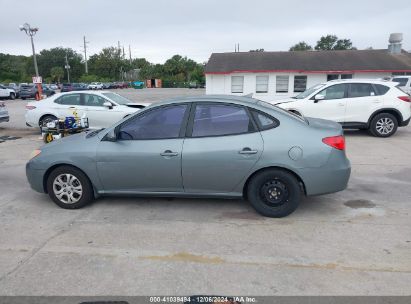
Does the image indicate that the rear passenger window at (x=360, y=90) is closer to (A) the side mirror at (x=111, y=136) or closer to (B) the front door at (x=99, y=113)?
(B) the front door at (x=99, y=113)

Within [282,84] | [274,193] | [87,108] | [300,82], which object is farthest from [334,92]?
[300,82]

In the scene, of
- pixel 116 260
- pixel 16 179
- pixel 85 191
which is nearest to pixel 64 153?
pixel 85 191

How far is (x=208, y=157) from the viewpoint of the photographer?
4.25m

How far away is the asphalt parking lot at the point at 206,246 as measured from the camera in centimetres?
304

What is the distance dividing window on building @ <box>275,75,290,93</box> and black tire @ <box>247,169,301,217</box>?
21472mm

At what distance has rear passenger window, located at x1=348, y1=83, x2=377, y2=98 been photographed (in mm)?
9836

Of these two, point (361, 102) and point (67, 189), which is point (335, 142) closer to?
point (67, 189)

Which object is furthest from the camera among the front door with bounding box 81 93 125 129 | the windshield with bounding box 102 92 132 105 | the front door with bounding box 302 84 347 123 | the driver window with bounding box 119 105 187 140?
the windshield with bounding box 102 92 132 105

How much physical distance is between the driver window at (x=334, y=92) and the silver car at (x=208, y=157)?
5829 millimetres

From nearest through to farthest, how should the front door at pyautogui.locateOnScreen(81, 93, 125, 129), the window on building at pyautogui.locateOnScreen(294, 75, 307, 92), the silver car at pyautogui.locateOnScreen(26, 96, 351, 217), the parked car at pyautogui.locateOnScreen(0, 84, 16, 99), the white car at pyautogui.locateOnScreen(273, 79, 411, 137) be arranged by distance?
the silver car at pyautogui.locateOnScreen(26, 96, 351, 217) → the white car at pyautogui.locateOnScreen(273, 79, 411, 137) → the front door at pyautogui.locateOnScreen(81, 93, 125, 129) → the window on building at pyautogui.locateOnScreen(294, 75, 307, 92) → the parked car at pyautogui.locateOnScreen(0, 84, 16, 99)

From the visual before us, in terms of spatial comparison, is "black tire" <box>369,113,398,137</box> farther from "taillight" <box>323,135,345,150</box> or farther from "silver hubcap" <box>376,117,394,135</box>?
"taillight" <box>323,135,345,150</box>

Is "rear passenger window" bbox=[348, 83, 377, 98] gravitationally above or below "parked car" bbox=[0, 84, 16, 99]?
above

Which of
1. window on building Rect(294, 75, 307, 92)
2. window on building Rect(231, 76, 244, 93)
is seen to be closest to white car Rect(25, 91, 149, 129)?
window on building Rect(231, 76, 244, 93)

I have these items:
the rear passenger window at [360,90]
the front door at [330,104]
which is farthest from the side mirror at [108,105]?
the rear passenger window at [360,90]
